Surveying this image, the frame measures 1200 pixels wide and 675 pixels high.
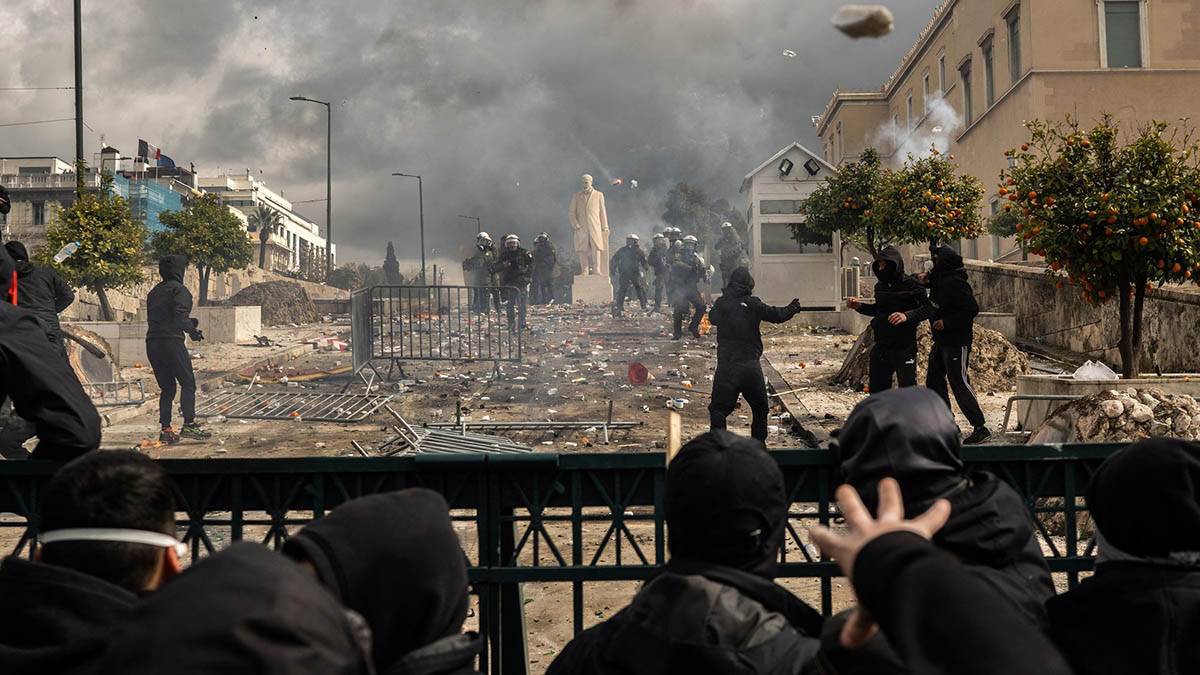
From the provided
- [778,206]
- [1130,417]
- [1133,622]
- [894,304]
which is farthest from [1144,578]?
[778,206]

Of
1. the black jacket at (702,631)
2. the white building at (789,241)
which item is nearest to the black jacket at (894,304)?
the black jacket at (702,631)

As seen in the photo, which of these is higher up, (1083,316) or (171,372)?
(1083,316)

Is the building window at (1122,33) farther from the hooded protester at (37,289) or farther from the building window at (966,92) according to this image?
the hooded protester at (37,289)

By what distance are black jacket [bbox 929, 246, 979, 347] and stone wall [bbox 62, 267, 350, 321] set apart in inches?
804

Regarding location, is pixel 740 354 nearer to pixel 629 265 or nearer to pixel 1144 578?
pixel 1144 578

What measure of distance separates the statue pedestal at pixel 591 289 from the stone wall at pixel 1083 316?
13.3m

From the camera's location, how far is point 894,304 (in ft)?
27.4

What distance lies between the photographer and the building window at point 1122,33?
25547 millimetres

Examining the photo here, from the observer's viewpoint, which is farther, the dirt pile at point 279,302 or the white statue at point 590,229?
the white statue at point 590,229

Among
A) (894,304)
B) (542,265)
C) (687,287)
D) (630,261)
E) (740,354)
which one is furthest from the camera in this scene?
(542,265)

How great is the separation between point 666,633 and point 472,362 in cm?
1294

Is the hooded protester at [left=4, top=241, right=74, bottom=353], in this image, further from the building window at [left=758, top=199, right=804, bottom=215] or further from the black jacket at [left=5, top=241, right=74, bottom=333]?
the building window at [left=758, top=199, right=804, bottom=215]

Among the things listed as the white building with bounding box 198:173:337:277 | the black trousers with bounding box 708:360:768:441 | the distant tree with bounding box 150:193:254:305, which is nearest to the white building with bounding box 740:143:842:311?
the black trousers with bounding box 708:360:768:441

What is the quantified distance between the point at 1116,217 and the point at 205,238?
113 feet
